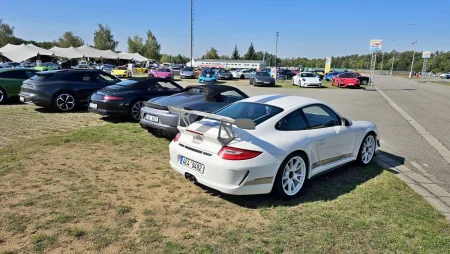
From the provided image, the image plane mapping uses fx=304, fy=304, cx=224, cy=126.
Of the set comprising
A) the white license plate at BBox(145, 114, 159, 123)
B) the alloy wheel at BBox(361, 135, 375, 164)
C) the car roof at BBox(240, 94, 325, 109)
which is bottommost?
the alloy wheel at BBox(361, 135, 375, 164)

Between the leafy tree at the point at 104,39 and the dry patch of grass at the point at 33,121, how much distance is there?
317ft

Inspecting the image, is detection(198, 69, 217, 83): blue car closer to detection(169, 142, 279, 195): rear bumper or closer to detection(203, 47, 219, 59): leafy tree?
detection(169, 142, 279, 195): rear bumper

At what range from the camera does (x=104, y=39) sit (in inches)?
3900

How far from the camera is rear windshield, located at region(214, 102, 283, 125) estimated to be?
14.1 feet

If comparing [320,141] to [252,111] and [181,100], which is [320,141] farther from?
[181,100]

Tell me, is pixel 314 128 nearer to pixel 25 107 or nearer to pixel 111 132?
pixel 111 132

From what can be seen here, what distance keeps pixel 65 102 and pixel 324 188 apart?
30.3 ft

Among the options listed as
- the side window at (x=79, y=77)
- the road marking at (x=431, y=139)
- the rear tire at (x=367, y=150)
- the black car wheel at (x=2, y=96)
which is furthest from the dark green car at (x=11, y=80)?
the road marking at (x=431, y=139)

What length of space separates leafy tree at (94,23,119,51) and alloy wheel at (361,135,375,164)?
10512 cm

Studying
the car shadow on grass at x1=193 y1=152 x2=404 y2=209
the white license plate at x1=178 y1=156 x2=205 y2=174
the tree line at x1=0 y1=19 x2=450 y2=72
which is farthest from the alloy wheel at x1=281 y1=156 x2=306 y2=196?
the tree line at x1=0 y1=19 x2=450 y2=72

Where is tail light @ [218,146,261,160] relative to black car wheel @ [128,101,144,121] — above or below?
above

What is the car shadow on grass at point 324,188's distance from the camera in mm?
4059

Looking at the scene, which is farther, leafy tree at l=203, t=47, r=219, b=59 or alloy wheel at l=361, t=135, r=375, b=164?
leafy tree at l=203, t=47, r=219, b=59

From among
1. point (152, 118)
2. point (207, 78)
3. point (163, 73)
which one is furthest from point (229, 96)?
point (163, 73)
